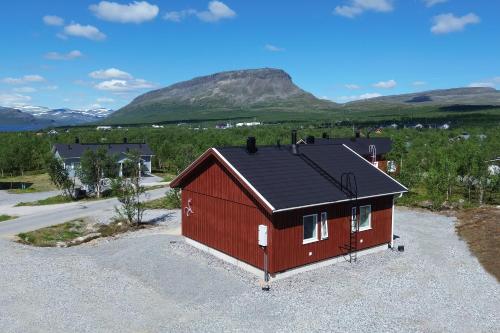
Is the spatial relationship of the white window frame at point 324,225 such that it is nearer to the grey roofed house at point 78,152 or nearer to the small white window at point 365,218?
the small white window at point 365,218

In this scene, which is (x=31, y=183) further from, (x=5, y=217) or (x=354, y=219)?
(x=354, y=219)

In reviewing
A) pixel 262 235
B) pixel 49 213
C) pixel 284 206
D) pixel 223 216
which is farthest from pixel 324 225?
pixel 49 213

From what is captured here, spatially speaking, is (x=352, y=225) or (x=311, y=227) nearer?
(x=311, y=227)

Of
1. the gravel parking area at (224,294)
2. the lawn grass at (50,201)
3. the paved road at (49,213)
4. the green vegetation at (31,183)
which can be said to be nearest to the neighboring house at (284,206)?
the gravel parking area at (224,294)

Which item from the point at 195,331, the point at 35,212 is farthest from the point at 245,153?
the point at 35,212

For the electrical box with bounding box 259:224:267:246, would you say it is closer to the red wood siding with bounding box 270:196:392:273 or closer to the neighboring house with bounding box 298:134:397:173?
the red wood siding with bounding box 270:196:392:273

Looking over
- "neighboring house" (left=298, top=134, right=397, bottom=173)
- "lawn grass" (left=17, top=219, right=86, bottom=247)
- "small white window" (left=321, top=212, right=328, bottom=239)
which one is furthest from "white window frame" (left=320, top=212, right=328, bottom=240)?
"neighboring house" (left=298, top=134, right=397, bottom=173)

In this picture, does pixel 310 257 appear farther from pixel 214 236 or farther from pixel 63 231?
pixel 63 231
